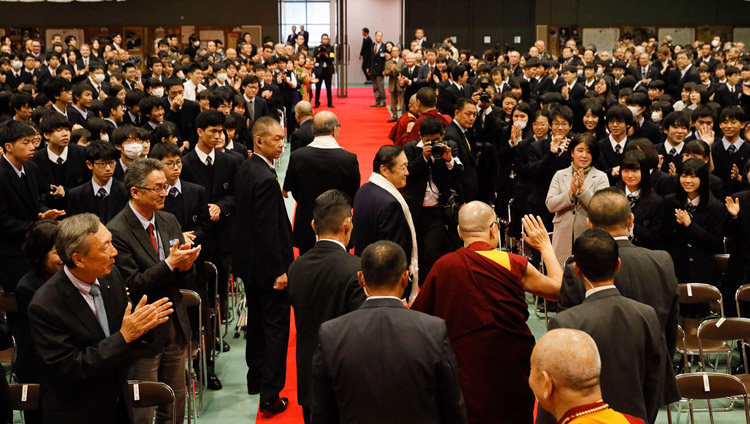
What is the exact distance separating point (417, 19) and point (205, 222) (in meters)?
21.5

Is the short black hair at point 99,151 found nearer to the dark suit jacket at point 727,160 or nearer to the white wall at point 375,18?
the dark suit jacket at point 727,160

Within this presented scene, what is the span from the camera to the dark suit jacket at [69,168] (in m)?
6.53

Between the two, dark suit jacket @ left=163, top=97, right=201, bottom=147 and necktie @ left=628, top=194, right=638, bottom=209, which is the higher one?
dark suit jacket @ left=163, top=97, right=201, bottom=147

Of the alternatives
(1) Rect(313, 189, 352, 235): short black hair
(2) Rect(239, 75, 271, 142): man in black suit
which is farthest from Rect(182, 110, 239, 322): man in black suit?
(2) Rect(239, 75, 271, 142): man in black suit

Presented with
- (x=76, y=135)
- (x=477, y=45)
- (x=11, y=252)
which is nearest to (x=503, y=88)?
(x=76, y=135)

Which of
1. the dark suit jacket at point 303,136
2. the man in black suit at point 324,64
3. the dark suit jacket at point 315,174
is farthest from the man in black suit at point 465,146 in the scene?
the man in black suit at point 324,64

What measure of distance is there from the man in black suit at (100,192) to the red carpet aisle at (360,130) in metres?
1.88

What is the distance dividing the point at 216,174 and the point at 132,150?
2.30 ft

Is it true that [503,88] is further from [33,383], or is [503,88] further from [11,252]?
[33,383]

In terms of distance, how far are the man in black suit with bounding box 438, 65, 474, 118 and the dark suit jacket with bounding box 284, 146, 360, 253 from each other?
5267mm

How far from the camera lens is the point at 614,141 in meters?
7.48

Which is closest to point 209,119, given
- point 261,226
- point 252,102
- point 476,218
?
point 261,226

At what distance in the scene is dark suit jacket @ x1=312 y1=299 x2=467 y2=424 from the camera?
315 cm

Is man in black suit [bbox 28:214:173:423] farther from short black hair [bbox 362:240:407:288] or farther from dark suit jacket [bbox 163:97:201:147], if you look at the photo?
dark suit jacket [bbox 163:97:201:147]
